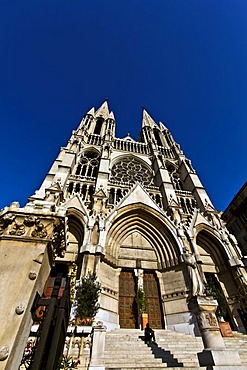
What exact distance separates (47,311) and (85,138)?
76.9ft

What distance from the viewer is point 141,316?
10445mm

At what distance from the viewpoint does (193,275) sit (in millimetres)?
10555

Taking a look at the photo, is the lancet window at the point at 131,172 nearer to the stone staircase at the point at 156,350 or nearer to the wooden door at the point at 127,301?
the wooden door at the point at 127,301

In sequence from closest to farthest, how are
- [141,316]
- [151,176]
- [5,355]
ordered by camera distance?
1. [5,355]
2. [141,316]
3. [151,176]

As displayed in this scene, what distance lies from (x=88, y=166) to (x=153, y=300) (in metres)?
13.8

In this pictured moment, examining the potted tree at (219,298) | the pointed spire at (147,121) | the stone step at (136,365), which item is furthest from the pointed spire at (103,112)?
Result: the stone step at (136,365)

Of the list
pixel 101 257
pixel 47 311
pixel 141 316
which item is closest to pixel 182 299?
pixel 141 316

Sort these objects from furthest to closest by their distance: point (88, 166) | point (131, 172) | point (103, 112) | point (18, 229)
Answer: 1. point (103, 112)
2. point (131, 172)
3. point (88, 166)
4. point (18, 229)

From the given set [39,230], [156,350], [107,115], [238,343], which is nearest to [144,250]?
[156,350]

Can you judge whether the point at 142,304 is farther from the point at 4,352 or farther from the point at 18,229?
the point at 4,352

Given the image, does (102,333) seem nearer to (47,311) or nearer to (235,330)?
(47,311)

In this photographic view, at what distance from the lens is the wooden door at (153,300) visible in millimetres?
11014

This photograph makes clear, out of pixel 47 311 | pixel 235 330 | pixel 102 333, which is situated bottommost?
pixel 47 311

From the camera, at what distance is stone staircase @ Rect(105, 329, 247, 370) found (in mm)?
6082
